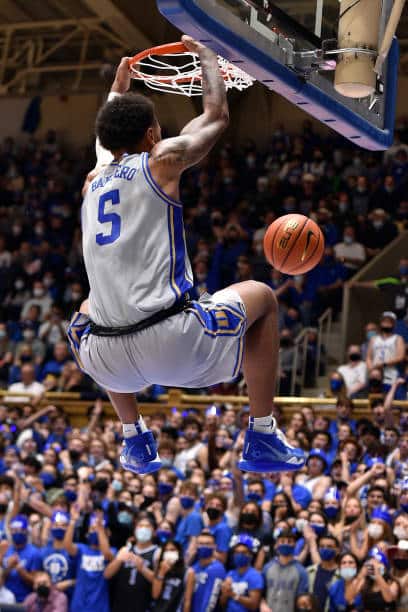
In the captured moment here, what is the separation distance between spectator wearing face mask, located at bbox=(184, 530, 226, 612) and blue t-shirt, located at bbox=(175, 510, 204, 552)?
375 mm

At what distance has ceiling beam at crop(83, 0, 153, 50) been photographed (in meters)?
18.9

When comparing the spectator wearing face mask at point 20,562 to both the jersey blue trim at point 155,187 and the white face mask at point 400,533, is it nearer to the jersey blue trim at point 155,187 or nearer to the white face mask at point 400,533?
the white face mask at point 400,533

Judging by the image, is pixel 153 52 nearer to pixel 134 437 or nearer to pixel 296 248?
pixel 296 248

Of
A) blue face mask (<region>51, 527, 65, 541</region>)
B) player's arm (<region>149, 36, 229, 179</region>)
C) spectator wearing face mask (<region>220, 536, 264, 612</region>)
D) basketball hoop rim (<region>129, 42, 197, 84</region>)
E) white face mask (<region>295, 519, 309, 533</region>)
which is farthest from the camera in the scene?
blue face mask (<region>51, 527, 65, 541</region>)

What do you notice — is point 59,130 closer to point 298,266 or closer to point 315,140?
point 315,140

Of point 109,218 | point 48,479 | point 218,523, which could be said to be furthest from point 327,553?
point 109,218

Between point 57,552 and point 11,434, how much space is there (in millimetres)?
3524

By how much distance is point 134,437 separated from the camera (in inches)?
216

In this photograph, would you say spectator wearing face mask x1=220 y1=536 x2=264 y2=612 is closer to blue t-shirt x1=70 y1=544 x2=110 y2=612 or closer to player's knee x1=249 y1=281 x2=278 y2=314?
blue t-shirt x1=70 y1=544 x2=110 y2=612

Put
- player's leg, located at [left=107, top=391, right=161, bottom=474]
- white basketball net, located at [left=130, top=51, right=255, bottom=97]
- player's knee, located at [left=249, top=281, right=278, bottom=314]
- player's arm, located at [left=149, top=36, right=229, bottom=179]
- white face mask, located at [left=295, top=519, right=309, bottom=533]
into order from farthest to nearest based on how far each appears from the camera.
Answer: white face mask, located at [left=295, top=519, right=309, bottom=533] → white basketball net, located at [left=130, top=51, right=255, bottom=97] → player's leg, located at [left=107, top=391, right=161, bottom=474] → player's knee, located at [left=249, top=281, right=278, bottom=314] → player's arm, located at [left=149, top=36, right=229, bottom=179]

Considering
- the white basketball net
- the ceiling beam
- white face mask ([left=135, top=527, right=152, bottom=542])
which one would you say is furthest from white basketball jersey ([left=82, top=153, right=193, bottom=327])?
the ceiling beam

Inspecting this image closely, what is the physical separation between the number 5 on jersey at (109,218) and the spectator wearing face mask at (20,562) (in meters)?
7.84

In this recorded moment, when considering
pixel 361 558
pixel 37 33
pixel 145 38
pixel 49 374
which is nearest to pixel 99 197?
pixel 361 558

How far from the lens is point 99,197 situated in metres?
4.92
